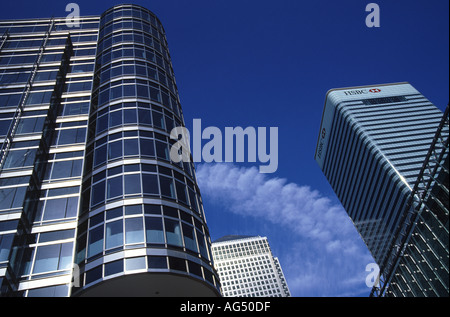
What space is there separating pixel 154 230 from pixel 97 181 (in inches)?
239

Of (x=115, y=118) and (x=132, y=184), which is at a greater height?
(x=115, y=118)

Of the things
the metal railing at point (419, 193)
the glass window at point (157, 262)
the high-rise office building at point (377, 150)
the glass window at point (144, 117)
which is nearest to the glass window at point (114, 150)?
the glass window at point (144, 117)

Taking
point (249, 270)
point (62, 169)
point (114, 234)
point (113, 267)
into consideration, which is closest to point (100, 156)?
point (62, 169)

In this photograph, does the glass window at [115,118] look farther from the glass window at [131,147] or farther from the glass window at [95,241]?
the glass window at [95,241]

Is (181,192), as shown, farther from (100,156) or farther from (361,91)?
(361,91)

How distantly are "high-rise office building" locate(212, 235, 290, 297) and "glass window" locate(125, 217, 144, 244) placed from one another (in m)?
142

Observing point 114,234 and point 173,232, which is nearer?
point 114,234

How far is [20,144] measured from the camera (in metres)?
27.4

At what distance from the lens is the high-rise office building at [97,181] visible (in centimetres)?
2044

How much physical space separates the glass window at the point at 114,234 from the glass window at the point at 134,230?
35 cm

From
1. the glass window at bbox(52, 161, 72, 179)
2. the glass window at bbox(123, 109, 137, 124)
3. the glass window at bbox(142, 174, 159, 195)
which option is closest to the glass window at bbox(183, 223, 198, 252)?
the glass window at bbox(142, 174, 159, 195)

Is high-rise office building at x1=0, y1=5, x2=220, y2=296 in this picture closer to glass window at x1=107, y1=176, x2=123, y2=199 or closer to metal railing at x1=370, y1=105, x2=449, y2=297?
glass window at x1=107, y1=176, x2=123, y2=199

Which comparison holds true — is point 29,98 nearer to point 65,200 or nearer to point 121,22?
point 65,200

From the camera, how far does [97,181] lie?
24828mm
